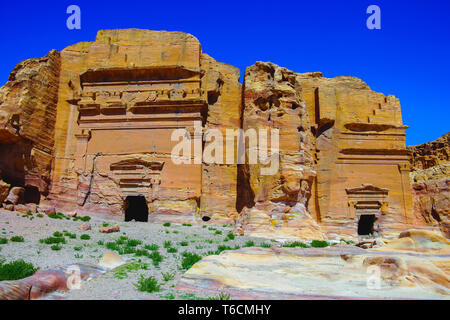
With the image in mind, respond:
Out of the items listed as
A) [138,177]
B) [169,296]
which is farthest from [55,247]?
[138,177]

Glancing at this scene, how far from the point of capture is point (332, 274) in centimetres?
621

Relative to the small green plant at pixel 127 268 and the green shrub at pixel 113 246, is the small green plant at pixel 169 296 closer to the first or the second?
the small green plant at pixel 127 268

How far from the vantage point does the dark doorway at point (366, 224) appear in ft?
72.4

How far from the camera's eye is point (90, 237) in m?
12.1

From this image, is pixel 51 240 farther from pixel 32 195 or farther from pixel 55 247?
pixel 32 195

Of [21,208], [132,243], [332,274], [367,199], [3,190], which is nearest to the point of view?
[332,274]

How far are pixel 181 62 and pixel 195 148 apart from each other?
5.72m

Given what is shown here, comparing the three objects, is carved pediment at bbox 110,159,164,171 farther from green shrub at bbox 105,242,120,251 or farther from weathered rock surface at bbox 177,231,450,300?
weathered rock surface at bbox 177,231,450,300

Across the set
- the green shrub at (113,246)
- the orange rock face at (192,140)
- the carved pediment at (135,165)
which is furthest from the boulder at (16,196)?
the green shrub at (113,246)

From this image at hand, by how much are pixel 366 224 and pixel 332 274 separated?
1845cm

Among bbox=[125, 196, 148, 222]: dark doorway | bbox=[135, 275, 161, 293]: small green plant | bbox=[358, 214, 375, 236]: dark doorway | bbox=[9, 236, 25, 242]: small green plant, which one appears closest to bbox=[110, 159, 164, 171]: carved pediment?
bbox=[125, 196, 148, 222]: dark doorway

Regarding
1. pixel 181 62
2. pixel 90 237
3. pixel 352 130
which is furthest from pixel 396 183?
pixel 90 237

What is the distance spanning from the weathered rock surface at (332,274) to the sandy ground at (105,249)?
2.07ft
